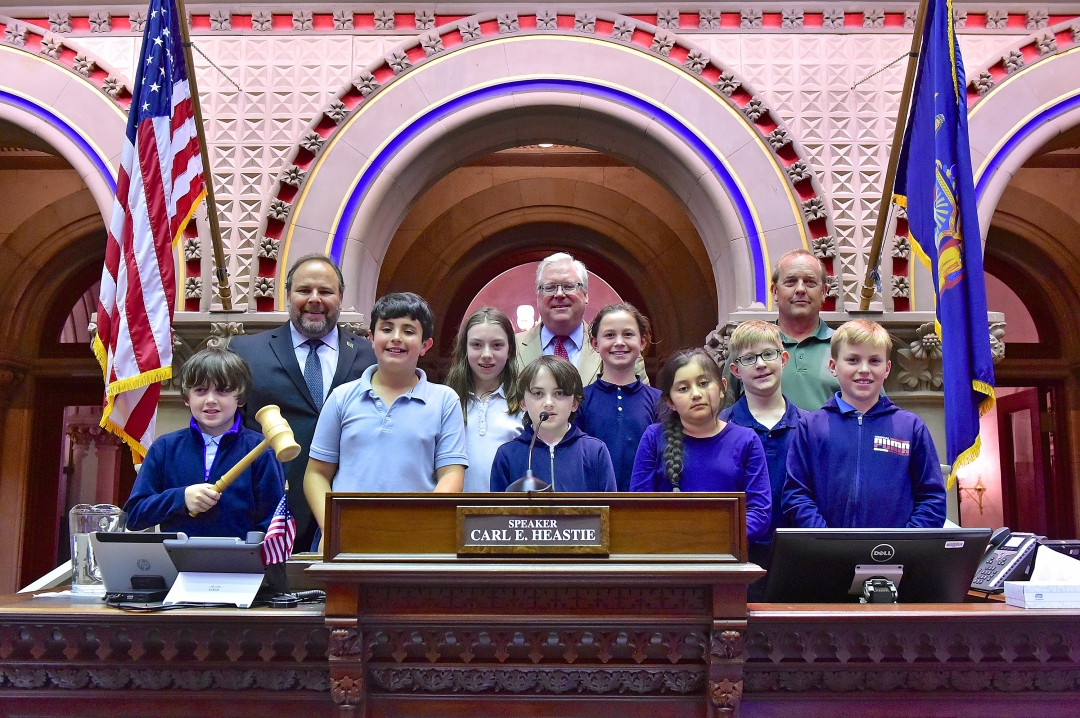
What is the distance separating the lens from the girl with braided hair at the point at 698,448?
111 inches

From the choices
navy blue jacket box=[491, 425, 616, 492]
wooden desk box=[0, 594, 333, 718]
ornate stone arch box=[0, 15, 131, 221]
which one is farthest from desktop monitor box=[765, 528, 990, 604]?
ornate stone arch box=[0, 15, 131, 221]

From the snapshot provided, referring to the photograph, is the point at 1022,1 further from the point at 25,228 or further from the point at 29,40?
the point at 25,228

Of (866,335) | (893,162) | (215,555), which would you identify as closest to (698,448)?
(866,335)

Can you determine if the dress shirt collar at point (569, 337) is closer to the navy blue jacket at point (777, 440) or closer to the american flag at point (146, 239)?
the navy blue jacket at point (777, 440)

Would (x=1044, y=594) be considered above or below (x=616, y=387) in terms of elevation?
below

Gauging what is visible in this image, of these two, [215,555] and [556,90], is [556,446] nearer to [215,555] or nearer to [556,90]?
[215,555]

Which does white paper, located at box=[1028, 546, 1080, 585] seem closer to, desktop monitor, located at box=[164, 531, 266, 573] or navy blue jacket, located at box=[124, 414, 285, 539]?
desktop monitor, located at box=[164, 531, 266, 573]

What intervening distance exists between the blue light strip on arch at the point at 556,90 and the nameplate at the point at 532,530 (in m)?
3.87

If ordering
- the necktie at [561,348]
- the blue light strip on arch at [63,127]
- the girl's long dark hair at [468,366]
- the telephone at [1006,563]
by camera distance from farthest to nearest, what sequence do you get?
1. the blue light strip on arch at [63,127]
2. the necktie at [561,348]
3. the girl's long dark hair at [468,366]
4. the telephone at [1006,563]

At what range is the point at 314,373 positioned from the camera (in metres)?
3.70

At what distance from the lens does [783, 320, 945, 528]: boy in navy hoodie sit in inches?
115

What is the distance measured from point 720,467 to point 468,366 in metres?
1.11

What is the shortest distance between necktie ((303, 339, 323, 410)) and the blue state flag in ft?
8.13

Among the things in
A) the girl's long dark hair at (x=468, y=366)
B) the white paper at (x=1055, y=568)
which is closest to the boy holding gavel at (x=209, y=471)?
the girl's long dark hair at (x=468, y=366)
